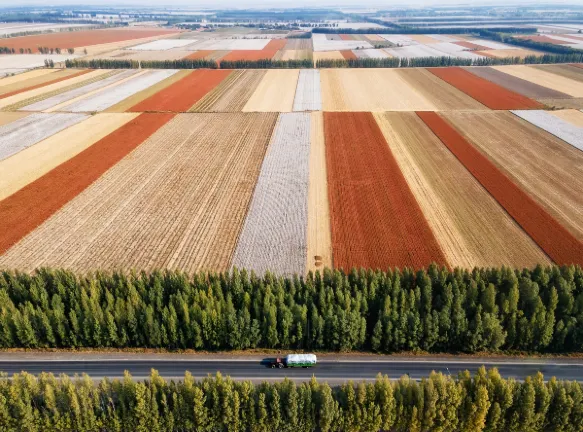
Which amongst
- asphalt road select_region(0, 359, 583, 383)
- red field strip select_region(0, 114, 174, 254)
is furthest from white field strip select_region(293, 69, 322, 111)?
asphalt road select_region(0, 359, 583, 383)

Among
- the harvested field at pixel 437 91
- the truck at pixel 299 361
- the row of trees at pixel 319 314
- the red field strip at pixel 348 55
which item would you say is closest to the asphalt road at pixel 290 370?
the truck at pixel 299 361

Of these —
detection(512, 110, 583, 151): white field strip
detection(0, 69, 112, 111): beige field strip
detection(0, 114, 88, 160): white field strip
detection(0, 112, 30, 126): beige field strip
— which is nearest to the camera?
detection(0, 114, 88, 160): white field strip

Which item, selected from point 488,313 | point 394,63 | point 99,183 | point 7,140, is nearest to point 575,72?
point 394,63

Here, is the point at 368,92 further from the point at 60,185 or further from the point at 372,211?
the point at 60,185

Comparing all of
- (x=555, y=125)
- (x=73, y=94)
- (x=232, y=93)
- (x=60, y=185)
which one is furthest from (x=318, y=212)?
(x=73, y=94)

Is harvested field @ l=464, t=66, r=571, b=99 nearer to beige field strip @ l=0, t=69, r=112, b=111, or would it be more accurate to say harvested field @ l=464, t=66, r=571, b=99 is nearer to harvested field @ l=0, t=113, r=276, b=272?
harvested field @ l=0, t=113, r=276, b=272

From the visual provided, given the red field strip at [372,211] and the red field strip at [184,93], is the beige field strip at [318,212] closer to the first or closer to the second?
the red field strip at [372,211]

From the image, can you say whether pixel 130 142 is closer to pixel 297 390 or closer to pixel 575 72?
pixel 297 390
